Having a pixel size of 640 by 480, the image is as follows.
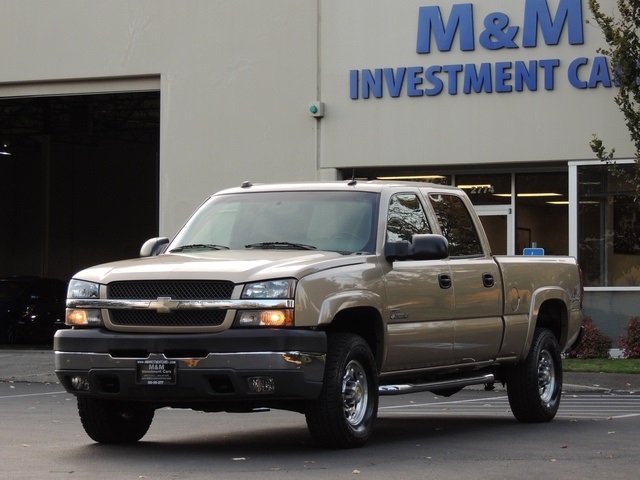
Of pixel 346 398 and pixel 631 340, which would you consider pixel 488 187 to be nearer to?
pixel 631 340

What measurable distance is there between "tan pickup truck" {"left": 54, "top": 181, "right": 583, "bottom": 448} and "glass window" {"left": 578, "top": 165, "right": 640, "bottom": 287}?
10.8 m

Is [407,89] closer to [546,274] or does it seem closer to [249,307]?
[546,274]

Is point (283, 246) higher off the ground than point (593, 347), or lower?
higher

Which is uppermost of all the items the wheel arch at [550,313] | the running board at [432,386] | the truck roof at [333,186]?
the truck roof at [333,186]

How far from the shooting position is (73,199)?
160 feet

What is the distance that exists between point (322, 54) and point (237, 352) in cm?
1581

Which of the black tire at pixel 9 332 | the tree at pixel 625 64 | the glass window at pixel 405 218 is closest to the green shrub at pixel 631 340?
the tree at pixel 625 64

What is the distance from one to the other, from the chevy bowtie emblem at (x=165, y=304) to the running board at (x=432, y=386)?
1.84 m

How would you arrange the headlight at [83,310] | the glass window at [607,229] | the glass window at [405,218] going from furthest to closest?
1. the glass window at [607,229]
2. the glass window at [405,218]
3. the headlight at [83,310]

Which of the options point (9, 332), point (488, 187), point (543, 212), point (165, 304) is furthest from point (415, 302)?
point (9, 332)

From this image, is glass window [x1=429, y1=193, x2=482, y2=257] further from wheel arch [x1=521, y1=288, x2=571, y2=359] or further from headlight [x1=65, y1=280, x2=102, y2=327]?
headlight [x1=65, y1=280, x2=102, y2=327]

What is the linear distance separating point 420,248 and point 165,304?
2.06 m

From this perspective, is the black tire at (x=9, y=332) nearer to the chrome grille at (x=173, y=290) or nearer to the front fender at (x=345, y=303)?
the chrome grille at (x=173, y=290)

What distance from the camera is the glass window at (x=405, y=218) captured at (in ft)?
35.4
